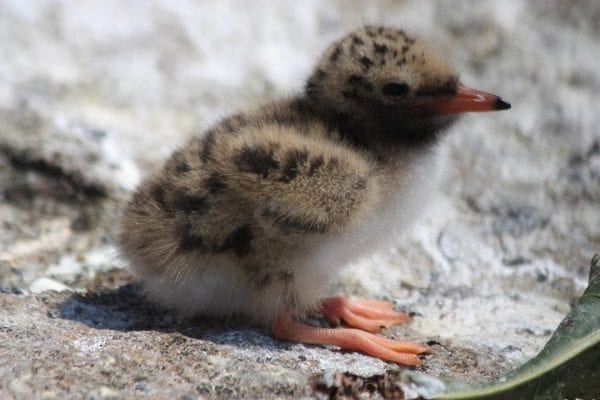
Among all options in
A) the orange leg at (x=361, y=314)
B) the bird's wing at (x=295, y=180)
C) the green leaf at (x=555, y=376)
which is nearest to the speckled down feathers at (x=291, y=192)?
the bird's wing at (x=295, y=180)

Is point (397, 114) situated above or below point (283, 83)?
below

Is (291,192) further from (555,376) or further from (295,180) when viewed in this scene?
(555,376)

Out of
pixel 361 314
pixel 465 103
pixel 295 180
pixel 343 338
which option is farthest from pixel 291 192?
pixel 465 103

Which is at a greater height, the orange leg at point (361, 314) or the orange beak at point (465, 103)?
the orange beak at point (465, 103)

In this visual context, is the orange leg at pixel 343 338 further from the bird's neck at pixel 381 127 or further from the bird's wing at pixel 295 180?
the bird's neck at pixel 381 127

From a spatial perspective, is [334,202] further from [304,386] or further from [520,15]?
[520,15]

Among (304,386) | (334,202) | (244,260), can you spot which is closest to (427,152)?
(334,202)

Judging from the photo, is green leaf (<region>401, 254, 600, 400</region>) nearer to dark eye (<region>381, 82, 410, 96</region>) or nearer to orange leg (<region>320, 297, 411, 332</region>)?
orange leg (<region>320, 297, 411, 332</region>)

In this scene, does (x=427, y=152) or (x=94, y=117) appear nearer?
(x=427, y=152)
